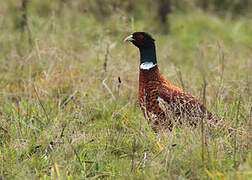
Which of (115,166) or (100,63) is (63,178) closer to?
(115,166)

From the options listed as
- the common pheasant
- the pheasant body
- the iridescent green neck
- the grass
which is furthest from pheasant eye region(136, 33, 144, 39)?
the grass

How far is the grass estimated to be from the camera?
8.41 ft

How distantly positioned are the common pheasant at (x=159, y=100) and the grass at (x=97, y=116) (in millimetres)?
126

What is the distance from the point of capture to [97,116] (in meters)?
3.88

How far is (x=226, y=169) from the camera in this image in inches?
99.6

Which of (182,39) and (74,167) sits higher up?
(182,39)

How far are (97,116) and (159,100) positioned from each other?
2.94 ft

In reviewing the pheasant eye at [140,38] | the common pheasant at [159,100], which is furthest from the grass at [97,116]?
the pheasant eye at [140,38]

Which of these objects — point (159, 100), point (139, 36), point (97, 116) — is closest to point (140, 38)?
point (139, 36)

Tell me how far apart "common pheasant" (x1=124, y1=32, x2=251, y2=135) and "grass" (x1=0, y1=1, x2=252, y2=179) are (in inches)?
5.0

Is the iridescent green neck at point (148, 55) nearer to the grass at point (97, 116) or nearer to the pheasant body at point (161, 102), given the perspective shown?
the pheasant body at point (161, 102)

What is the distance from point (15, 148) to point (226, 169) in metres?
1.51

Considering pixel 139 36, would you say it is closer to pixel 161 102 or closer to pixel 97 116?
pixel 161 102

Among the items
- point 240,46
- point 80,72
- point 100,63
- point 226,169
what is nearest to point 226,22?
point 240,46
